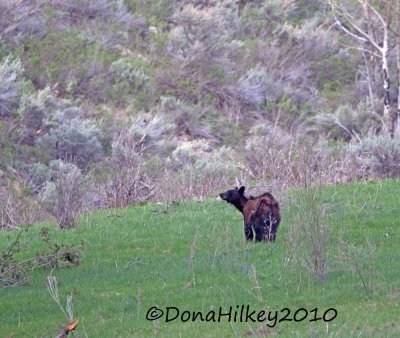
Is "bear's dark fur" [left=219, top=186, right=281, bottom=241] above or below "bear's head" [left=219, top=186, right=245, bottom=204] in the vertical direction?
above

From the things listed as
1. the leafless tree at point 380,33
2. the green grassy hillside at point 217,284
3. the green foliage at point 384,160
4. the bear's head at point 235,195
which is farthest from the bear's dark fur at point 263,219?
the leafless tree at point 380,33

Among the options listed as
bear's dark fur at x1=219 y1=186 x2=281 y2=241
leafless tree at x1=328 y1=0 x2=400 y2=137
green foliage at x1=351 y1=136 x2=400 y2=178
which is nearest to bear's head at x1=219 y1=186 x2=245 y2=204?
bear's dark fur at x1=219 y1=186 x2=281 y2=241

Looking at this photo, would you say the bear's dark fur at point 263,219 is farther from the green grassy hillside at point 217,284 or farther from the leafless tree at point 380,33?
the leafless tree at point 380,33

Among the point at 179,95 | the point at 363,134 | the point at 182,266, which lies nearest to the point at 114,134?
the point at 179,95

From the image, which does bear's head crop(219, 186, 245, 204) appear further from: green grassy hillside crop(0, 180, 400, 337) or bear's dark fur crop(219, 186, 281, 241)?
bear's dark fur crop(219, 186, 281, 241)

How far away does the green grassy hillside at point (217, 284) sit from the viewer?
29.6 feet

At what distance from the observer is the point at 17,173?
24.0 metres

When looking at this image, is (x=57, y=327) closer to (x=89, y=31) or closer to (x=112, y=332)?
(x=112, y=332)

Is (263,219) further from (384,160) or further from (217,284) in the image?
(384,160)

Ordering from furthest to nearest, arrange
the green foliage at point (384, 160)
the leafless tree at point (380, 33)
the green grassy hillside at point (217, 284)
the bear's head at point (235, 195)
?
1. the leafless tree at point (380, 33)
2. the green foliage at point (384, 160)
3. the bear's head at point (235, 195)
4. the green grassy hillside at point (217, 284)

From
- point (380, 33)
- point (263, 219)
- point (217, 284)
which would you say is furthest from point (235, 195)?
point (380, 33)

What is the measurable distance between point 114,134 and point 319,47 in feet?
40.2

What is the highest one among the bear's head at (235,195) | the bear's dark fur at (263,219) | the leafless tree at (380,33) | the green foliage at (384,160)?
the bear's dark fur at (263,219)

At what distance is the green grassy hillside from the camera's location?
9008 millimetres
